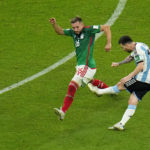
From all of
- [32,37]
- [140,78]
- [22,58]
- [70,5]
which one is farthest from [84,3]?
[140,78]

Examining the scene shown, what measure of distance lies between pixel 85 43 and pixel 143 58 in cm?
142

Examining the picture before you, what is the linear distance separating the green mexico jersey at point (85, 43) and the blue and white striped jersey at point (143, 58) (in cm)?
101

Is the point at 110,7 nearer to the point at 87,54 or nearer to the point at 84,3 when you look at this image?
the point at 84,3

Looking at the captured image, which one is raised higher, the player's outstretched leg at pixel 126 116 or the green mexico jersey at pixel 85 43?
the green mexico jersey at pixel 85 43

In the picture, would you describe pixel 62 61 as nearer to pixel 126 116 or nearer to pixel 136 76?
pixel 136 76

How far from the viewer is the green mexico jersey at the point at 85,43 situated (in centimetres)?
1049

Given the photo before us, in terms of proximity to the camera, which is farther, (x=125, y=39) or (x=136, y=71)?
(x=125, y=39)

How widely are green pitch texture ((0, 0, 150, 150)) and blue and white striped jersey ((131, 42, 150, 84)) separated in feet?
2.79

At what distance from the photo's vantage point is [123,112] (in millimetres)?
10602

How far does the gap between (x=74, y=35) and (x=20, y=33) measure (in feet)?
14.8

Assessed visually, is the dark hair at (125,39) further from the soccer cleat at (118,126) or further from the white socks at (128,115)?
the soccer cleat at (118,126)

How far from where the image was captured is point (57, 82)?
1220 centimetres

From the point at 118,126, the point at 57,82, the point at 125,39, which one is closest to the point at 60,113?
the point at 118,126

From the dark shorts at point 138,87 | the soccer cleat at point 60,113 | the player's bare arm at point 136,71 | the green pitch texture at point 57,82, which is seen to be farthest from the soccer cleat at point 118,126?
the soccer cleat at point 60,113
